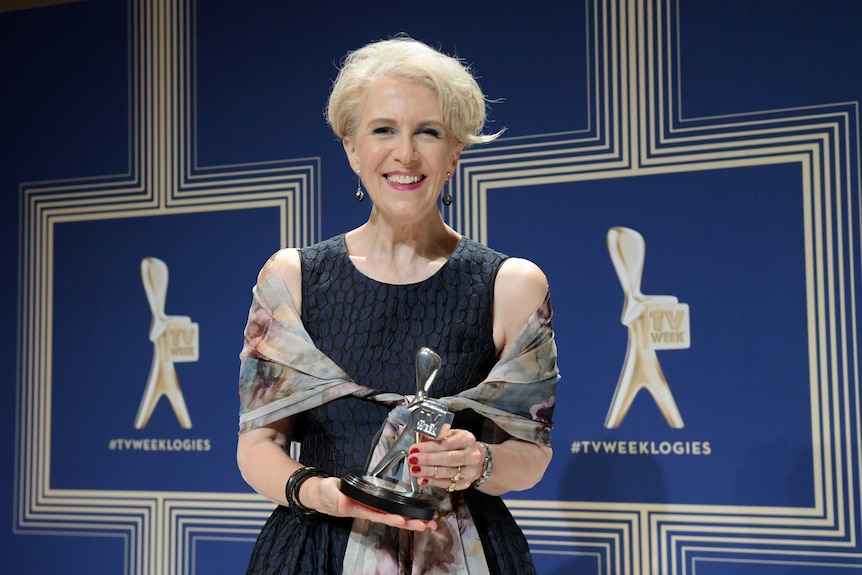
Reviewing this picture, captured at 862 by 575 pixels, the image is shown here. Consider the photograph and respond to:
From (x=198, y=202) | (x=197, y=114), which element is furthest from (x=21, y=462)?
(x=197, y=114)

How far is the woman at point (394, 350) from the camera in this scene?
1.56 metres

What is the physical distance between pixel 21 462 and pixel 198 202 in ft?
3.82

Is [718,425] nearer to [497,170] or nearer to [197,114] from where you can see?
[497,170]

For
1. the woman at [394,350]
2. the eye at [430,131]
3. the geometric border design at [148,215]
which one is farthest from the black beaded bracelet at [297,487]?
the geometric border design at [148,215]

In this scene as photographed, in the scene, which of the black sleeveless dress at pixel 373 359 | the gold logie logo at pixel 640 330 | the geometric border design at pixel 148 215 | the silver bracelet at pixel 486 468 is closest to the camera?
the silver bracelet at pixel 486 468

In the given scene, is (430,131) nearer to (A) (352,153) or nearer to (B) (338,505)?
(A) (352,153)

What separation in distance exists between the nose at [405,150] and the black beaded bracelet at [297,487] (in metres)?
0.47

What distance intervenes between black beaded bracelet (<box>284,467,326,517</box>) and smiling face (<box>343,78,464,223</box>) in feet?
1.33

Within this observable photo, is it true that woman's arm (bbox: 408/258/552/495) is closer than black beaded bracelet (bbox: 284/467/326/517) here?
Yes

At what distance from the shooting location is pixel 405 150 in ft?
5.22

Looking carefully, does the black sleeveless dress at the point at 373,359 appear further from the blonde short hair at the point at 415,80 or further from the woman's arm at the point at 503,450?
the blonde short hair at the point at 415,80

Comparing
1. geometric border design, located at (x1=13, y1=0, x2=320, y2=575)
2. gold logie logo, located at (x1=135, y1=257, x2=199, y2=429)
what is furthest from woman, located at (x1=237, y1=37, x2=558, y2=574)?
gold logie logo, located at (x1=135, y1=257, x2=199, y2=429)

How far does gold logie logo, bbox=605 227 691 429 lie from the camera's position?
3.03 m

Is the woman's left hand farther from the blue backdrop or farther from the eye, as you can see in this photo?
the blue backdrop
